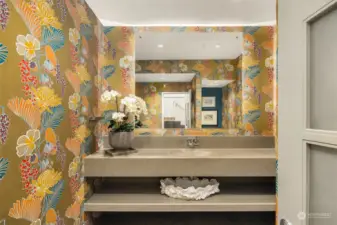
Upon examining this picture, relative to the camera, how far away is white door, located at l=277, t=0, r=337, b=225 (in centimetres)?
53

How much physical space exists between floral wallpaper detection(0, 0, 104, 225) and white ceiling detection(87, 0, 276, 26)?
32 centimetres

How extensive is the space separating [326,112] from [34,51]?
4.16ft

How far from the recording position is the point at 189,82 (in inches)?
93.9

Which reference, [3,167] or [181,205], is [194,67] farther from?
[3,167]

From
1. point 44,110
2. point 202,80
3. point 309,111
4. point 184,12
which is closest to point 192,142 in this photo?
point 202,80

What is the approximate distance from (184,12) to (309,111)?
1.78 meters

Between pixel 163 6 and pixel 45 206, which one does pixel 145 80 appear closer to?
pixel 163 6

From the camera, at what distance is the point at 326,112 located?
542 millimetres

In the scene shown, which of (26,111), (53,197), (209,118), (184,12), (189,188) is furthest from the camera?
(209,118)

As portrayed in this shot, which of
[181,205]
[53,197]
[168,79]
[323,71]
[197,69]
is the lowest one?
[181,205]

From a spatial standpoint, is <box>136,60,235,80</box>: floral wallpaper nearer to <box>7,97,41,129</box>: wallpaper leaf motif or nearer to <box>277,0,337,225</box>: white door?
<box>7,97,41,129</box>: wallpaper leaf motif

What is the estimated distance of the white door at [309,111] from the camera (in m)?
0.53

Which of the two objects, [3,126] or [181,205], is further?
[181,205]

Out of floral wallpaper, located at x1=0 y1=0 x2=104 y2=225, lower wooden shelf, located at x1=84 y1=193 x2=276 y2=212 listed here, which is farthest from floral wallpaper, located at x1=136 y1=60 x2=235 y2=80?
lower wooden shelf, located at x1=84 y1=193 x2=276 y2=212
